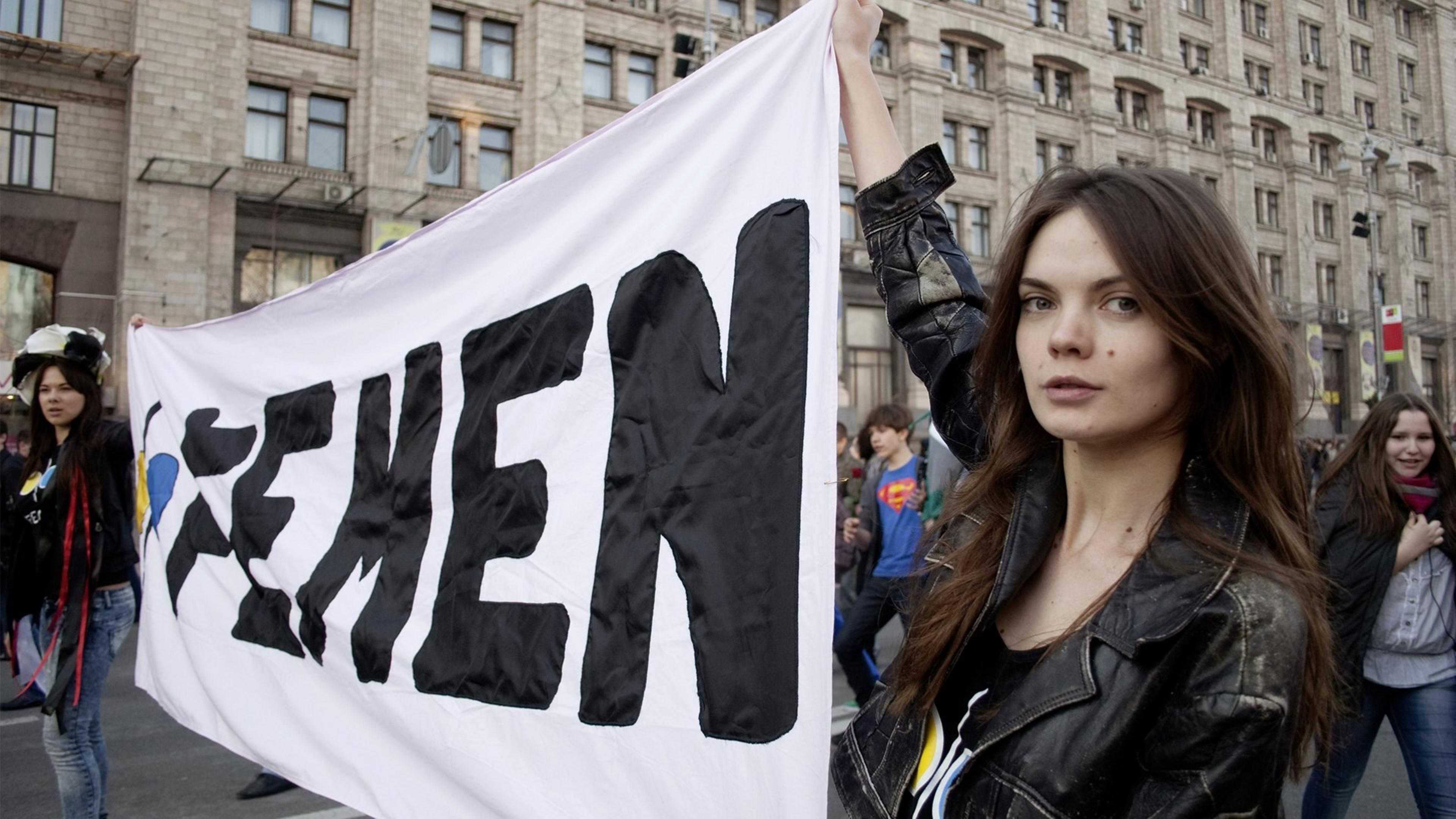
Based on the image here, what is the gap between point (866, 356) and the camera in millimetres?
32406

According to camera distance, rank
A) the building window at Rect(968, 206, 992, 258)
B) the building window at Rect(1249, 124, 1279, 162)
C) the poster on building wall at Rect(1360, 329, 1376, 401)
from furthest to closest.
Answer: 1. the building window at Rect(1249, 124, 1279, 162)
2. the building window at Rect(968, 206, 992, 258)
3. the poster on building wall at Rect(1360, 329, 1376, 401)

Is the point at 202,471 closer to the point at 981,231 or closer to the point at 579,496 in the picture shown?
the point at 579,496

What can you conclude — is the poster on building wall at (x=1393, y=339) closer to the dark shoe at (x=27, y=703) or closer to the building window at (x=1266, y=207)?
the building window at (x=1266, y=207)

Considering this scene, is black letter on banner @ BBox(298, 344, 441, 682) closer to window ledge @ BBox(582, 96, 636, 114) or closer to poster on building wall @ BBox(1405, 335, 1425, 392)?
window ledge @ BBox(582, 96, 636, 114)

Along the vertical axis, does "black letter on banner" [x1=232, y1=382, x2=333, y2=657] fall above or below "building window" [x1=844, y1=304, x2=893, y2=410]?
Answer: below

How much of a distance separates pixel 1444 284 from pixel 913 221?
59353 millimetres

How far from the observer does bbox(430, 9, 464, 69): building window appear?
25.3m

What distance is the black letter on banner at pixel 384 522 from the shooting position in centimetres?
289

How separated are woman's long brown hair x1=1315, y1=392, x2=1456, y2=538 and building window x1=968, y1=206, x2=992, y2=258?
30.5m

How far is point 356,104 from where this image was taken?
24250mm

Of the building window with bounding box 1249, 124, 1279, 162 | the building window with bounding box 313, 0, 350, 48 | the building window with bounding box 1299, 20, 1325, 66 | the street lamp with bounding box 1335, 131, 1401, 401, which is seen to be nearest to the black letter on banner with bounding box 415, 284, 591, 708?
the street lamp with bounding box 1335, 131, 1401, 401

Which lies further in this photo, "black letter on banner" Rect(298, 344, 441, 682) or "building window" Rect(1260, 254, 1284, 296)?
"building window" Rect(1260, 254, 1284, 296)

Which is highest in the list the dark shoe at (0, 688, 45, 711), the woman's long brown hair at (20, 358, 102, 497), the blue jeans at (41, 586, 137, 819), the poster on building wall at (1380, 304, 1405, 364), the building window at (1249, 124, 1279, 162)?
the building window at (1249, 124, 1279, 162)

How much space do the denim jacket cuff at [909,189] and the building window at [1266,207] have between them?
46930 millimetres
